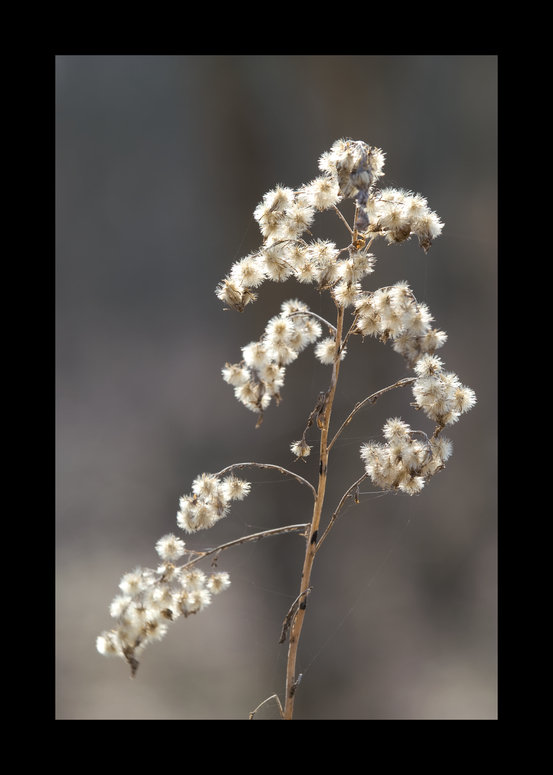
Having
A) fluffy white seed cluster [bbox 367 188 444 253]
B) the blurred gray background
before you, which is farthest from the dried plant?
the blurred gray background

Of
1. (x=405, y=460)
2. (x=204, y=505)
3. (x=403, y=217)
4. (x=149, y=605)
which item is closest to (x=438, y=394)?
(x=405, y=460)

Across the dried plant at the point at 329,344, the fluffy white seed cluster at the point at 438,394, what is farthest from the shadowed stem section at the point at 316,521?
the fluffy white seed cluster at the point at 438,394

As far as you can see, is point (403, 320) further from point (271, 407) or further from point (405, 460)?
point (271, 407)

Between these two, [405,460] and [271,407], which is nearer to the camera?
[405,460]

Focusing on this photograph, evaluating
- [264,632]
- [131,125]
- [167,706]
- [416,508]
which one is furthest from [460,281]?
[167,706]

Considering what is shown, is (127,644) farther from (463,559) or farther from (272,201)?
(463,559)

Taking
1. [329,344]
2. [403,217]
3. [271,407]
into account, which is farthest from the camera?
[271,407]

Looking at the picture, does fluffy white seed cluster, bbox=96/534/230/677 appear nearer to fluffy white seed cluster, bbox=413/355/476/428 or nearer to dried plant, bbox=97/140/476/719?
dried plant, bbox=97/140/476/719

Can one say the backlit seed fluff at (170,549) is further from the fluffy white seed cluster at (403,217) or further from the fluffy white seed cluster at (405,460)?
the fluffy white seed cluster at (403,217)

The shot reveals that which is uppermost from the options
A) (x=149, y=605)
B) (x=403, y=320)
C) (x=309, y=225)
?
(x=309, y=225)
